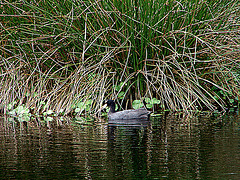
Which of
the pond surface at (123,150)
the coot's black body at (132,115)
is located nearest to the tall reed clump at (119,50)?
the coot's black body at (132,115)

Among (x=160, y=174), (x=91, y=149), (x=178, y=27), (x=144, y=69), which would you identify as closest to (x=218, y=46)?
(x=178, y=27)

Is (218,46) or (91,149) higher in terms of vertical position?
(218,46)

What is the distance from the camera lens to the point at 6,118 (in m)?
8.71

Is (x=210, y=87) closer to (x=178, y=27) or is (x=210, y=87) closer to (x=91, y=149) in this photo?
(x=178, y=27)

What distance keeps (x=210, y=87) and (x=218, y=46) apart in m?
1.48

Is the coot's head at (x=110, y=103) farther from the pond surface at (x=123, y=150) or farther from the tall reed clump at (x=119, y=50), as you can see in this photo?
the pond surface at (x=123, y=150)

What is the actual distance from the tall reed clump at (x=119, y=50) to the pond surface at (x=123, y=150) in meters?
1.25

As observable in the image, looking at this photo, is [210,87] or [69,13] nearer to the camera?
[69,13]

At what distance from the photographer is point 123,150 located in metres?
5.28

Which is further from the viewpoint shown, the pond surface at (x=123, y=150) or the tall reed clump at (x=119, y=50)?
the tall reed clump at (x=119, y=50)

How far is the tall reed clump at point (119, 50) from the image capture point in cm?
830

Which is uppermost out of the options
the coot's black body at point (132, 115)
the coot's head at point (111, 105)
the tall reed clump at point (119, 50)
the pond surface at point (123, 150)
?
the tall reed clump at point (119, 50)

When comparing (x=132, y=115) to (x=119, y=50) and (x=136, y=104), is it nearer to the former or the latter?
(x=136, y=104)

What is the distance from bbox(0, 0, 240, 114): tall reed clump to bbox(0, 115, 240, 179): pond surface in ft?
4.09
